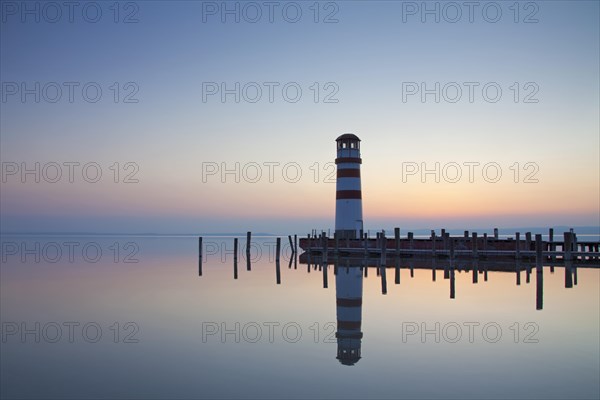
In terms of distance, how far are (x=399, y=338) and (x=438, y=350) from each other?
5.82 feet

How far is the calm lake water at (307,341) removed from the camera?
10992 millimetres

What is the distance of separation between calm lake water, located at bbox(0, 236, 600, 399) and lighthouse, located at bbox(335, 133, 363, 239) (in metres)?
10.0

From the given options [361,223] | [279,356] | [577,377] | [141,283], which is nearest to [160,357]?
[279,356]

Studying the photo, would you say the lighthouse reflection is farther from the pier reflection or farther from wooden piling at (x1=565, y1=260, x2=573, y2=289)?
wooden piling at (x1=565, y1=260, x2=573, y2=289)

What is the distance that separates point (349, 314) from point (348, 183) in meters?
18.7

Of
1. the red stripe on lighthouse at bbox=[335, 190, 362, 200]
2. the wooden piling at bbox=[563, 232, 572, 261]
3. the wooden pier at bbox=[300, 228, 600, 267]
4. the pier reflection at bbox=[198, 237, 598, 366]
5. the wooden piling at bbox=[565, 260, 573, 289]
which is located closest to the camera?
the pier reflection at bbox=[198, 237, 598, 366]

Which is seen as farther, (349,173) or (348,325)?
(349,173)

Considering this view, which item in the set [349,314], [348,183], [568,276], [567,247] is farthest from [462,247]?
[349,314]

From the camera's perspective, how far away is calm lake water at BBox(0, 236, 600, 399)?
1099cm

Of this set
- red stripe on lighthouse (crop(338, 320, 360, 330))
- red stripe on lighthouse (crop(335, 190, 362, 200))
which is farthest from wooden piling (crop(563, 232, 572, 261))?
red stripe on lighthouse (crop(338, 320, 360, 330))

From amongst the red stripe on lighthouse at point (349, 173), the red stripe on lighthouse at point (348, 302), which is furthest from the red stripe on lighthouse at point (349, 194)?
the red stripe on lighthouse at point (348, 302)

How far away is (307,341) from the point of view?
1527 centimetres

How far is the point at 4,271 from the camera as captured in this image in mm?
39156

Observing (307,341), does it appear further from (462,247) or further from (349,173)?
(349,173)
